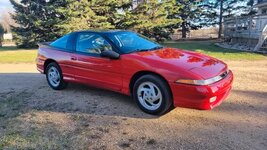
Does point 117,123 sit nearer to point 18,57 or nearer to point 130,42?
point 130,42

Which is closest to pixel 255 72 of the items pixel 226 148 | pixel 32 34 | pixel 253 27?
pixel 226 148

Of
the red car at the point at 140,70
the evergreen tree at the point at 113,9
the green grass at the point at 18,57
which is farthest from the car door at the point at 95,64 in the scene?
the evergreen tree at the point at 113,9

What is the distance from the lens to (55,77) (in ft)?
21.3

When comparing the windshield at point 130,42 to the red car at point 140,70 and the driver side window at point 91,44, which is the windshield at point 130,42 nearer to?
the red car at point 140,70

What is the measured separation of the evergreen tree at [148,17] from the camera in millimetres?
22672

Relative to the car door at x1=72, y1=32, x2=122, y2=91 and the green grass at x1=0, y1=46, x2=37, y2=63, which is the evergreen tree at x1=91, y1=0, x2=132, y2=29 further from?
Answer: the car door at x1=72, y1=32, x2=122, y2=91

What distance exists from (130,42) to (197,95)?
198 centimetres

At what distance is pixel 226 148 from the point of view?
3.57 metres

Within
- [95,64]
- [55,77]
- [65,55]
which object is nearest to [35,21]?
[55,77]

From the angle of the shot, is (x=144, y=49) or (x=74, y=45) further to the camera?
(x=74, y=45)

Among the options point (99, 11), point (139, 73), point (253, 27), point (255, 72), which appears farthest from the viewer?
point (99, 11)

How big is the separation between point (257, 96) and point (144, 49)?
2.67 m

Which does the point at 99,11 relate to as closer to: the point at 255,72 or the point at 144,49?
the point at 255,72

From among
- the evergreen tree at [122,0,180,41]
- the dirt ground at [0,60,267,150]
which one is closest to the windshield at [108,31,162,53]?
the dirt ground at [0,60,267,150]
